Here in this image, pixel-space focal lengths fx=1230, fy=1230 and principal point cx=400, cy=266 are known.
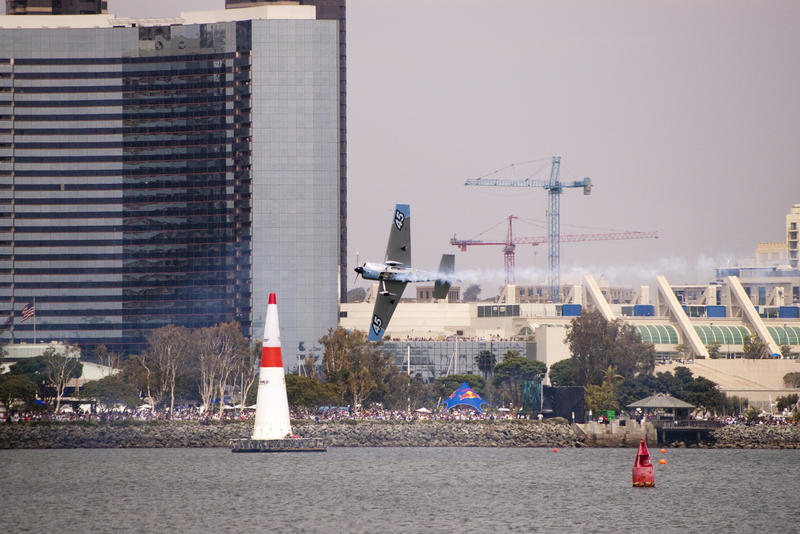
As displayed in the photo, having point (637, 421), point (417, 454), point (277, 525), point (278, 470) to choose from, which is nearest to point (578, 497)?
point (277, 525)

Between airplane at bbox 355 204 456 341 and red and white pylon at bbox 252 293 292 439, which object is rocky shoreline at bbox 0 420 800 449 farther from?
airplane at bbox 355 204 456 341

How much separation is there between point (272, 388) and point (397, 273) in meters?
46.5

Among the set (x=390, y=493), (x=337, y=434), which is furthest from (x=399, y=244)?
(x=337, y=434)

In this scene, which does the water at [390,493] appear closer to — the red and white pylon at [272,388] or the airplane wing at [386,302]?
the red and white pylon at [272,388]

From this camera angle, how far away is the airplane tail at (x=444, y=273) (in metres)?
80.9

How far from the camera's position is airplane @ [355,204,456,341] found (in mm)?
81438

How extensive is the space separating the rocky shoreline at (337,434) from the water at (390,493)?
6219 mm

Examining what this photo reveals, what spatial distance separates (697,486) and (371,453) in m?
54.9

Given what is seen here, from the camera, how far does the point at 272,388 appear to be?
126 meters

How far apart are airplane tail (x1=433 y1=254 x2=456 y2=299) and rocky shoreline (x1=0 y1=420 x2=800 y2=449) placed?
89.9 metres

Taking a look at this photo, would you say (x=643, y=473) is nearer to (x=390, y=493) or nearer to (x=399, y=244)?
(x=390, y=493)

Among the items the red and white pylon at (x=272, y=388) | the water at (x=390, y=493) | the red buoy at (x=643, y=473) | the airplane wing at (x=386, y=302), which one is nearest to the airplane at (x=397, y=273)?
the airplane wing at (x=386, y=302)

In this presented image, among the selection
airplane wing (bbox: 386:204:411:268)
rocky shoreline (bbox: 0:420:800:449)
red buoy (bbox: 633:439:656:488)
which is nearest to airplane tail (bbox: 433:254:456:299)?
airplane wing (bbox: 386:204:411:268)

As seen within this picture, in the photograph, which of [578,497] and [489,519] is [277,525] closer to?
[489,519]
